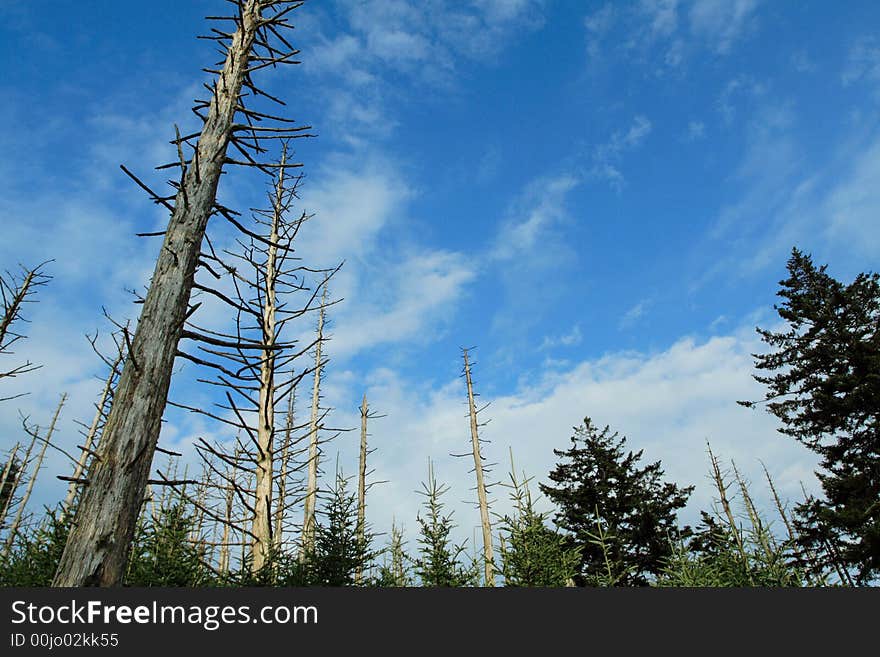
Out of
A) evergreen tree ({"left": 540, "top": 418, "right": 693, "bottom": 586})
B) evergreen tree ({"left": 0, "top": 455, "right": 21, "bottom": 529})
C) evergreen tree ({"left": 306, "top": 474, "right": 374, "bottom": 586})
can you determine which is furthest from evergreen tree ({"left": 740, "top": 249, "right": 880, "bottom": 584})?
evergreen tree ({"left": 0, "top": 455, "right": 21, "bottom": 529})

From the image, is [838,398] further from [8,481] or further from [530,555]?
[8,481]

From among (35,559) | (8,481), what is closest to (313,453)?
(35,559)

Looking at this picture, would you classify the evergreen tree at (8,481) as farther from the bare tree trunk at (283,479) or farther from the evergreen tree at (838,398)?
the evergreen tree at (838,398)

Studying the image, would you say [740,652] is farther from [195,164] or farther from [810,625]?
A: [195,164]

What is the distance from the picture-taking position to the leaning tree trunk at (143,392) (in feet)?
8.53

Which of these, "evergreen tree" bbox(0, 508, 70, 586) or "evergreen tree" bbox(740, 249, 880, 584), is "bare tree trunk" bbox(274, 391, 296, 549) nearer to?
"evergreen tree" bbox(0, 508, 70, 586)

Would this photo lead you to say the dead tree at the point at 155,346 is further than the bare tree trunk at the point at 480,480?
No

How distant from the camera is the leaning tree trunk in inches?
102

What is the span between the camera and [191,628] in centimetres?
266

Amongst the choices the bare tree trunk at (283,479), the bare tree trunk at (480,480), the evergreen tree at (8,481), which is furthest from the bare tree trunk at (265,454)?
the evergreen tree at (8,481)

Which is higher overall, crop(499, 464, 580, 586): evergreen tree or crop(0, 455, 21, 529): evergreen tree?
crop(0, 455, 21, 529): evergreen tree

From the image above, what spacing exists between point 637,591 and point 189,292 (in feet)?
14.1

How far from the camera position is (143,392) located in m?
3.08

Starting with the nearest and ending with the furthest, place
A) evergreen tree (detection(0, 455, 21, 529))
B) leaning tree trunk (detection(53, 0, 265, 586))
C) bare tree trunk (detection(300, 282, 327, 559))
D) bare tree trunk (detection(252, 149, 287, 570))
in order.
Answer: leaning tree trunk (detection(53, 0, 265, 586))
bare tree trunk (detection(252, 149, 287, 570))
bare tree trunk (detection(300, 282, 327, 559))
evergreen tree (detection(0, 455, 21, 529))
